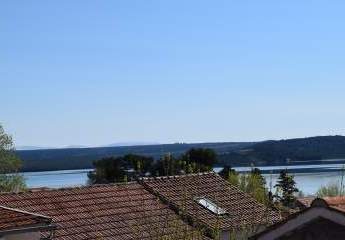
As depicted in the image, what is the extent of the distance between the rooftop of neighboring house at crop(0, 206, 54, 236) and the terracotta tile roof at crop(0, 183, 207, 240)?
6.44ft

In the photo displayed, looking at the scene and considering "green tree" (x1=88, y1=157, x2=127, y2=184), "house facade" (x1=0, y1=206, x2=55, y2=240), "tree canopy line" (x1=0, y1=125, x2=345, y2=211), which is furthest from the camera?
"green tree" (x1=88, y1=157, x2=127, y2=184)

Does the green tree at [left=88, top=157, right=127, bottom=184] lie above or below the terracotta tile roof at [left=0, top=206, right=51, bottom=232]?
above

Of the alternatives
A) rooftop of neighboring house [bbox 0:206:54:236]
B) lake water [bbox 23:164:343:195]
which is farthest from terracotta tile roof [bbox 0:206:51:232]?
lake water [bbox 23:164:343:195]

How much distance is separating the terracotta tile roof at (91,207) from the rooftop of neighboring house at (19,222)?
6.44ft

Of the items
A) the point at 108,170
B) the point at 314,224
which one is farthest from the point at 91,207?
the point at 108,170

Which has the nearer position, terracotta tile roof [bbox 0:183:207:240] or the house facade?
the house facade

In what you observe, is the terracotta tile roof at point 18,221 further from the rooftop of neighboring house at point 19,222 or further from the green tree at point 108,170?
the green tree at point 108,170

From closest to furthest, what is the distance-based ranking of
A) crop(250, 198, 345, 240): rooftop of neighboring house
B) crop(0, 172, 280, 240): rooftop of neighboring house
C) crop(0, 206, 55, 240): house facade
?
crop(250, 198, 345, 240): rooftop of neighboring house, crop(0, 206, 55, 240): house facade, crop(0, 172, 280, 240): rooftop of neighboring house

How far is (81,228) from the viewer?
72.8 ft

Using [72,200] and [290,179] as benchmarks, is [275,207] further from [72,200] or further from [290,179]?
[72,200]

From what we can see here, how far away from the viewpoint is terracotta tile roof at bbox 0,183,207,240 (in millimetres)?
22133

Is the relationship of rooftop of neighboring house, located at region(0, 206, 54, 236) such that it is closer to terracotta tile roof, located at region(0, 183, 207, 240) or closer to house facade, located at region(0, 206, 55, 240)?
house facade, located at region(0, 206, 55, 240)

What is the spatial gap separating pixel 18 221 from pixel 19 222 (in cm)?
9

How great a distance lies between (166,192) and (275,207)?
60.6 ft
